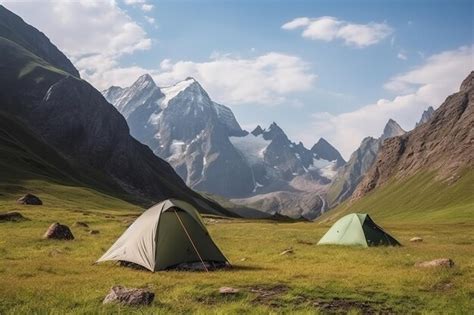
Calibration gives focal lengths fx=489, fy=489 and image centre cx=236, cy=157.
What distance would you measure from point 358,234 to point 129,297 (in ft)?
91.0

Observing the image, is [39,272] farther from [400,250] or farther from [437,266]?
[400,250]

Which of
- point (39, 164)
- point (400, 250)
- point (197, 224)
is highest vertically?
point (39, 164)

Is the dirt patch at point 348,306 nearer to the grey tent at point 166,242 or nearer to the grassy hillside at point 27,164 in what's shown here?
the grey tent at point 166,242

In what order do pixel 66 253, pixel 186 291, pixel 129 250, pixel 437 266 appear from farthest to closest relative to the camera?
pixel 66 253, pixel 129 250, pixel 437 266, pixel 186 291

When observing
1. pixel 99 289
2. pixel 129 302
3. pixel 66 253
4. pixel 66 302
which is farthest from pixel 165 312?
pixel 66 253

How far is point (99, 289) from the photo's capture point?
1778cm

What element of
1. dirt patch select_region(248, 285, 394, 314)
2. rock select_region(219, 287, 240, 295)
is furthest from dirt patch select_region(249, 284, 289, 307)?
rock select_region(219, 287, 240, 295)

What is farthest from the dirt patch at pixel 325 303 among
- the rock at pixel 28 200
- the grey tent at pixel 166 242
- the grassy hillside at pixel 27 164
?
the grassy hillside at pixel 27 164

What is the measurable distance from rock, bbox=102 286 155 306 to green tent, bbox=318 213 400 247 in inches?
1041

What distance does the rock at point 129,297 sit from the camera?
1416 centimetres

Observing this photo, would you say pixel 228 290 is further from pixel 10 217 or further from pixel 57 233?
pixel 10 217

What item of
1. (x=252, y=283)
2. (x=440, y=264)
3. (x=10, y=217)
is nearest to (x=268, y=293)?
(x=252, y=283)

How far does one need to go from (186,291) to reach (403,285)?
8.85m

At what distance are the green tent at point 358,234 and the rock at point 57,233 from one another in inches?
797
